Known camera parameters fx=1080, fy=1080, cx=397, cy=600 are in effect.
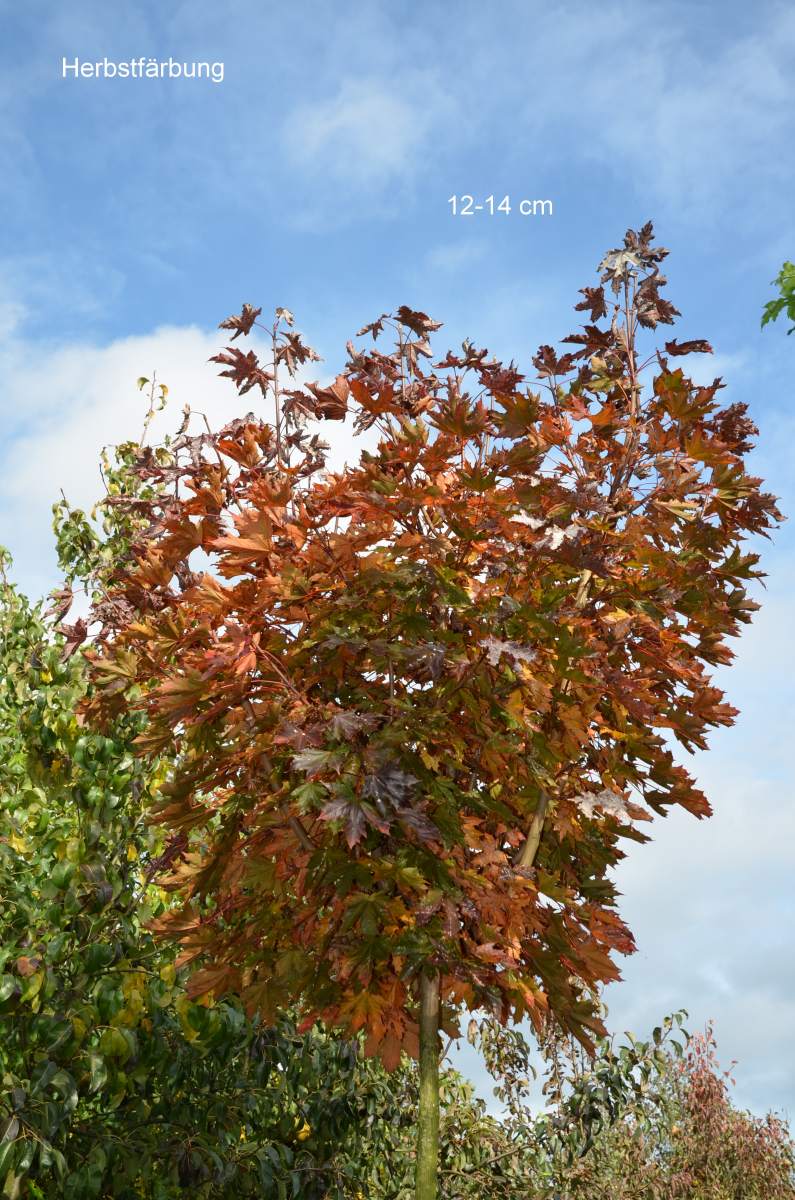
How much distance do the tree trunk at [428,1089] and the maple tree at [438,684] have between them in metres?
0.01

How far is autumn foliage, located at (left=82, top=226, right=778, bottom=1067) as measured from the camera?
3717mm

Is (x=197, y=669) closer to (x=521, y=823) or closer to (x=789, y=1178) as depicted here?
(x=521, y=823)

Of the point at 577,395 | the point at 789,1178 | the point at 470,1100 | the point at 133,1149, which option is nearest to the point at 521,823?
the point at 577,395

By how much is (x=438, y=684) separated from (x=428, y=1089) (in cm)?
154

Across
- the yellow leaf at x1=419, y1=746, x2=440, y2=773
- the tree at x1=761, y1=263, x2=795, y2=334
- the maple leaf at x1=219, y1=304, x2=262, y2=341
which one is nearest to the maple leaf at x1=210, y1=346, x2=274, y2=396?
the maple leaf at x1=219, y1=304, x2=262, y2=341

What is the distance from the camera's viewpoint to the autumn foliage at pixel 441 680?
12.2ft

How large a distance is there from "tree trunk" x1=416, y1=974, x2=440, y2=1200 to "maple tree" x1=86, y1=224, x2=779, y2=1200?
12 millimetres

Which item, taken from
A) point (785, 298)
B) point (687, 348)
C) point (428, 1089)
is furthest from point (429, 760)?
point (785, 298)

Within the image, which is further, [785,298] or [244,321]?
[785,298]

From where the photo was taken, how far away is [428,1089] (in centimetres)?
407

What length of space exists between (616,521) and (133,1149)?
369 cm

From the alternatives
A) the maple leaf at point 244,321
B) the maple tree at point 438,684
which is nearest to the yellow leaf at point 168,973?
the maple tree at point 438,684

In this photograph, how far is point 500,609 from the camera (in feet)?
12.3

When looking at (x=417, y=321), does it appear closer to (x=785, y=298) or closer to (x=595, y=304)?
(x=595, y=304)
